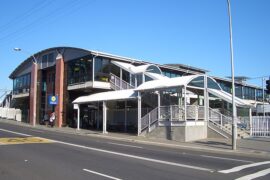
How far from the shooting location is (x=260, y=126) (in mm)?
28234

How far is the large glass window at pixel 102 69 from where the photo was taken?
125 ft

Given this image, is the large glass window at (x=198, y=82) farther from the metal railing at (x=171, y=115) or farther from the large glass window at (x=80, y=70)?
the large glass window at (x=80, y=70)

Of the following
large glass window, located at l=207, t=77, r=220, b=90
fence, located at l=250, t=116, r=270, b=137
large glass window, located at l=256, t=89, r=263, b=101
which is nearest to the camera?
fence, located at l=250, t=116, r=270, b=137

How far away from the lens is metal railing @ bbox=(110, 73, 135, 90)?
36900 mm

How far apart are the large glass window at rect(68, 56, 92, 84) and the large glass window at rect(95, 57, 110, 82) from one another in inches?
29.2

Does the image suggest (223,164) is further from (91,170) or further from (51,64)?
(51,64)

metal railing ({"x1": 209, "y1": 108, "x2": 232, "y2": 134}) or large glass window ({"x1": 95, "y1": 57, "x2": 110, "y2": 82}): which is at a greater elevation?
large glass window ({"x1": 95, "y1": 57, "x2": 110, "y2": 82})

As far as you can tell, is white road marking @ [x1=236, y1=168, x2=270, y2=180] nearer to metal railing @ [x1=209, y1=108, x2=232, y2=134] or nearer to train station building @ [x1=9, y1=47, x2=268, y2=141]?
train station building @ [x1=9, y1=47, x2=268, y2=141]

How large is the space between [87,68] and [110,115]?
5.64 meters

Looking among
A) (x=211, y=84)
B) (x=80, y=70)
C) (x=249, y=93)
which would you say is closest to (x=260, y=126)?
(x=211, y=84)

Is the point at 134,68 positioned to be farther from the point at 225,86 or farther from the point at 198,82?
the point at 225,86

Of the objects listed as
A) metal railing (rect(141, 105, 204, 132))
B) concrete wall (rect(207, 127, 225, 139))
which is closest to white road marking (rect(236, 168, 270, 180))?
metal railing (rect(141, 105, 204, 132))

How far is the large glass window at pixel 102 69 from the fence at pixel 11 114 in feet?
81.0

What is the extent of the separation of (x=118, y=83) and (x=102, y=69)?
245cm
